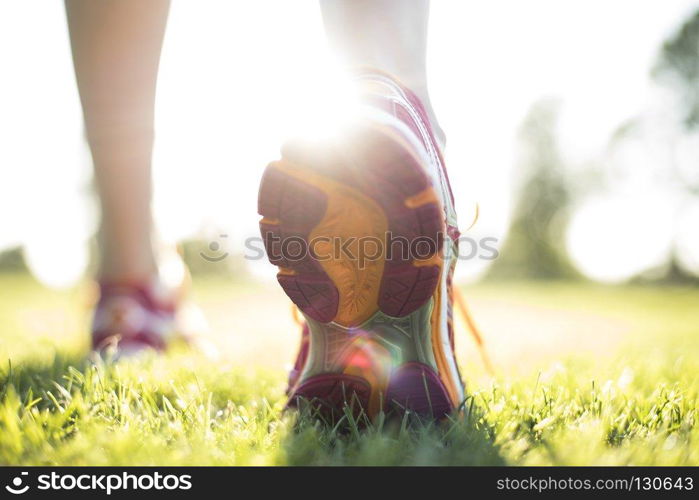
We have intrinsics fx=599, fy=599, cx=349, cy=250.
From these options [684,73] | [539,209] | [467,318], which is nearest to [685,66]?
[684,73]

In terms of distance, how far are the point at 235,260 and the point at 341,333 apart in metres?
13.8

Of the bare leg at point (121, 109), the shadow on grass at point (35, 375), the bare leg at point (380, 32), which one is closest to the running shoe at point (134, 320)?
the bare leg at point (121, 109)

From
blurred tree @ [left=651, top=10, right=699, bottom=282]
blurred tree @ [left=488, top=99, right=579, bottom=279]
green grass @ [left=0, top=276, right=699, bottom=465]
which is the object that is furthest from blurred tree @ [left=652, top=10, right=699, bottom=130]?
green grass @ [left=0, top=276, right=699, bottom=465]

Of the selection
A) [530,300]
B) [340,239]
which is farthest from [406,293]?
[530,300]

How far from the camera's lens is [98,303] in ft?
6.93

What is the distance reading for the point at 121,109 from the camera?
1877mm

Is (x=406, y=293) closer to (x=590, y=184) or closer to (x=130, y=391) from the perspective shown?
(x=130, y=391)

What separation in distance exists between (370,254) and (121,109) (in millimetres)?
1179

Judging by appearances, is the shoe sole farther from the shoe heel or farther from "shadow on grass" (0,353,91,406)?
"shadow on grass" (0,353,91,406)

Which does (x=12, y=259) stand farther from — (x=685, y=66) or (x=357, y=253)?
(x=685, y=66)

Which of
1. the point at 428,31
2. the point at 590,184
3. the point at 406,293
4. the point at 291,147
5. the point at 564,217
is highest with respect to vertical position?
the point at 428,31

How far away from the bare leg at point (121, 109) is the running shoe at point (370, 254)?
2.91ft

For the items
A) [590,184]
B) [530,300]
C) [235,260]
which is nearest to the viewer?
[530,300]

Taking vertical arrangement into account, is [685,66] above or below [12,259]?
above
